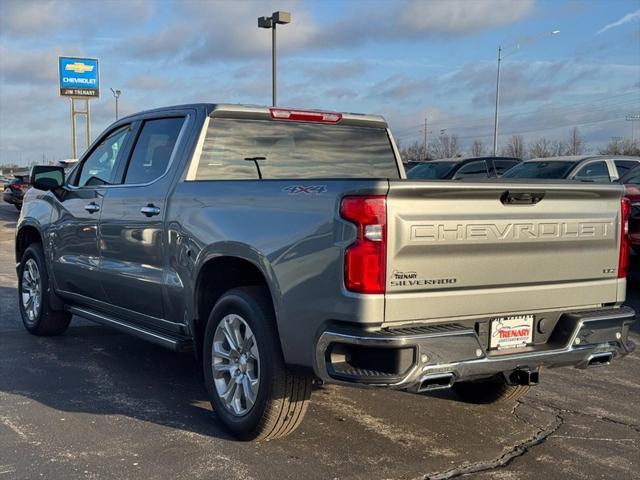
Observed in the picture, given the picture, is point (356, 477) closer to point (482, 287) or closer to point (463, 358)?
point (463, 358)

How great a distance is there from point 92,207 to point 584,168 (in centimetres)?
955

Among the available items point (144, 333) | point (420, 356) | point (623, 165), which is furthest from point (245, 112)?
point (623, 165)

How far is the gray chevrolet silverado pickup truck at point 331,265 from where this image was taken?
11.7 ft

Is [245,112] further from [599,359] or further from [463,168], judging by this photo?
[463,168]

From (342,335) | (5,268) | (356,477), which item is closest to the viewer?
(342,335)

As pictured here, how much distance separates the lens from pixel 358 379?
11.7 ft

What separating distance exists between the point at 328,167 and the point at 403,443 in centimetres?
219

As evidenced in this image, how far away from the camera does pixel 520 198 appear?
12.9ft

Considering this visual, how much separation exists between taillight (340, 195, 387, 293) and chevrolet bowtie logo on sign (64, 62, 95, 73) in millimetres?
38705

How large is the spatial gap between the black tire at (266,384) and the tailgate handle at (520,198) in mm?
1427

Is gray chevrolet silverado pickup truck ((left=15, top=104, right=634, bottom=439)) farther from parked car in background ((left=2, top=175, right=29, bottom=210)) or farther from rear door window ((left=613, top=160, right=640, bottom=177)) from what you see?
parked car in background ((left=2, top=175, right=29, bottom=210))

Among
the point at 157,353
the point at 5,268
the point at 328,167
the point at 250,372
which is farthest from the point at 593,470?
the point at 5,268

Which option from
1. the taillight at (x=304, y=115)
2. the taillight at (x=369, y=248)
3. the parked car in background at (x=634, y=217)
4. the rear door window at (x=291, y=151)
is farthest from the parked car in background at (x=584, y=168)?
the taillight at (x=369, y=248)

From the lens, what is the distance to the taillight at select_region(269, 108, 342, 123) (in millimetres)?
5430
